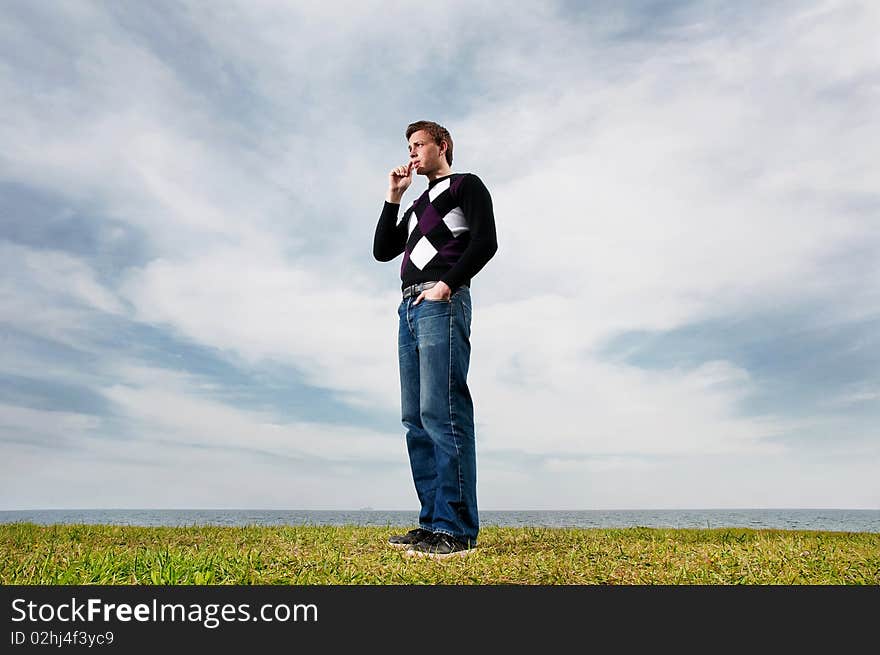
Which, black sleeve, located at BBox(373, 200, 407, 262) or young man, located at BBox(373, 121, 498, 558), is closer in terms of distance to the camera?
young man, located at BBox(373, 121, 498, 558)

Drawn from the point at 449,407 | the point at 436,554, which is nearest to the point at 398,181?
the point at 449,407

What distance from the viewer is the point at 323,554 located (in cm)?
433

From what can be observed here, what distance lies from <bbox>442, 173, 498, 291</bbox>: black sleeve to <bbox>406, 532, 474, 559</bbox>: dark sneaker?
1708mm

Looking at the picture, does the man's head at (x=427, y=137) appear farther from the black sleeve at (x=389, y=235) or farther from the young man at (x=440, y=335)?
the black sleeve at (x=389, y=235)

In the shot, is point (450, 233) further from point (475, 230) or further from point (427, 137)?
point (427, 137)

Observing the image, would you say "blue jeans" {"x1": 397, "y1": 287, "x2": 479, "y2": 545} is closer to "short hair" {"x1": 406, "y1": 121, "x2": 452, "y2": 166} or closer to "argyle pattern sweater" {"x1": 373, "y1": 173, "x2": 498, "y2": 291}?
"argyle pattern sweater" {"x1": 373, "y1": 173, "x2": 498, "y2": 291}

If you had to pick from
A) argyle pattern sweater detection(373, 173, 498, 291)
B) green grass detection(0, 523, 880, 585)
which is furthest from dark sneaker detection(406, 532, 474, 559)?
argyle pattern sweater detection(373, 173, 498, 291)

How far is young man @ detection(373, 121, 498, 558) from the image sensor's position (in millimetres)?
4570

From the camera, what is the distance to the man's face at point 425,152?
524cm

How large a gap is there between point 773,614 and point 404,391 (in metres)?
2.97

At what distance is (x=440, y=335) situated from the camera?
15.3 feet

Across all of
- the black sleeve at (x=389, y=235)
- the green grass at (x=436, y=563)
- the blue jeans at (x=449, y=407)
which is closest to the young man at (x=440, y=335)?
the blue jeans at (x=449, y=407)

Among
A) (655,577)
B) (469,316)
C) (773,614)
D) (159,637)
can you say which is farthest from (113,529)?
(773,614)

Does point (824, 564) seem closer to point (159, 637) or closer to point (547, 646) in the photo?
point (547, 646)
